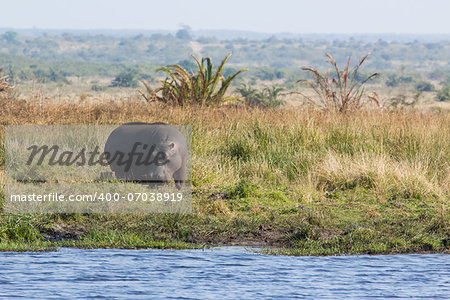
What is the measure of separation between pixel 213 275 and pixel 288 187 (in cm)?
452

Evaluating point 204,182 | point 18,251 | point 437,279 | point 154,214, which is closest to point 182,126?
point 204,182

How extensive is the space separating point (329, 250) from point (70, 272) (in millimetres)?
2912

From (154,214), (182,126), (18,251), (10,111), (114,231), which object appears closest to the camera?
(18,251)

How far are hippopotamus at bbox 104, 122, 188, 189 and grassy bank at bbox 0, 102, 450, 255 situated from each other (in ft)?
1.86

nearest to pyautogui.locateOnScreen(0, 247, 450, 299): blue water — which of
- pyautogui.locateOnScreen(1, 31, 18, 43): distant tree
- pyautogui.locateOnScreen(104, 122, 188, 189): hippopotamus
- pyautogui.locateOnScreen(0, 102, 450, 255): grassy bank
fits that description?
pyautogui.locateOnScreen(0, 102, 450, 255): grassy bank

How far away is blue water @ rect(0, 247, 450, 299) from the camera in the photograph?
7137mm

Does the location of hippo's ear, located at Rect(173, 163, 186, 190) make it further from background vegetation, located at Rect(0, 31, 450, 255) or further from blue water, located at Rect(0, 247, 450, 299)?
blue water, located at Rect(0, 247, 450, 299)

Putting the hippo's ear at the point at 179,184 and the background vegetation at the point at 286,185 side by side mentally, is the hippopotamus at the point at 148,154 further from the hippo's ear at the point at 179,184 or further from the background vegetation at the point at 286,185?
the background vegetation at the point at 286,185

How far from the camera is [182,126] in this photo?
1485cm

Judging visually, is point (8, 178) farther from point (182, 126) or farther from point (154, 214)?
point (182, 126)

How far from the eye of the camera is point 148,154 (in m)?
11.4

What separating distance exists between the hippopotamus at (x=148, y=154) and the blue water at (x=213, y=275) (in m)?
2.72

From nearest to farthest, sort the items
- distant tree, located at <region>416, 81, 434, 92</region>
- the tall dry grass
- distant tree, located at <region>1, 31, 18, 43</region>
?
the tall dry grass, distant tree, located at <region>416, 81, 434, 92</region>, distant tree, located at <region>1, 31, 18, 43</region>

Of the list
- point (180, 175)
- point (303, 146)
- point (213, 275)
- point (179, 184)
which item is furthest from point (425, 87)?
point (213, 275)
